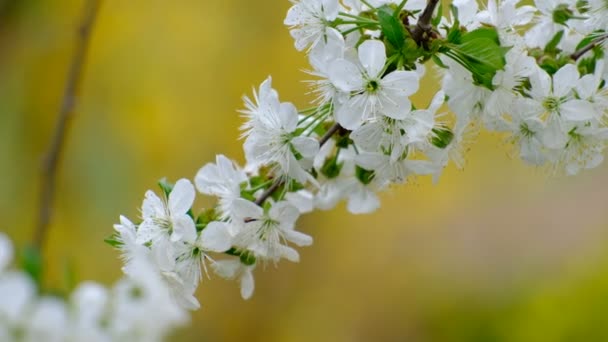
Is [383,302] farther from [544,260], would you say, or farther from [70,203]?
[70,203]

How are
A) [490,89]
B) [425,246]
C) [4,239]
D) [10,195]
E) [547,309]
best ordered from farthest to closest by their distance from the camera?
[425,246]
[10,195]
[547,309]
[490,89]
[4,239]

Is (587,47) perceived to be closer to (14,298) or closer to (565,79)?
(565,79)

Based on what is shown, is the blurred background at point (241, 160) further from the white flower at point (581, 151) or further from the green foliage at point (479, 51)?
the green foliage at point (479, 51)

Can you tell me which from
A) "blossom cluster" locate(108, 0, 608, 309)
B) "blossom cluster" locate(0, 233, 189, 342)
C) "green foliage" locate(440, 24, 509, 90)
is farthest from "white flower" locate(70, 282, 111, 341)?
"green foliage" locate(440, 24, 509, 90)

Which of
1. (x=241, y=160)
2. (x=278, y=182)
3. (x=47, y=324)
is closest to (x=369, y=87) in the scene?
(x=278, y=182)

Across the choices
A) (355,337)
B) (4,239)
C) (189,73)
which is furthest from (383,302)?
(4,239)

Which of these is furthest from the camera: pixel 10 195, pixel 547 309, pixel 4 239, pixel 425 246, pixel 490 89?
pixel 425 246

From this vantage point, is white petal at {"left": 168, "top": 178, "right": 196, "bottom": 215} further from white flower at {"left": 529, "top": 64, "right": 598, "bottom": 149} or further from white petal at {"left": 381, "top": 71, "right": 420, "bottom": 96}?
white flower at {"left": 529, "top": 64, "right": 598, "bottom": 149}
